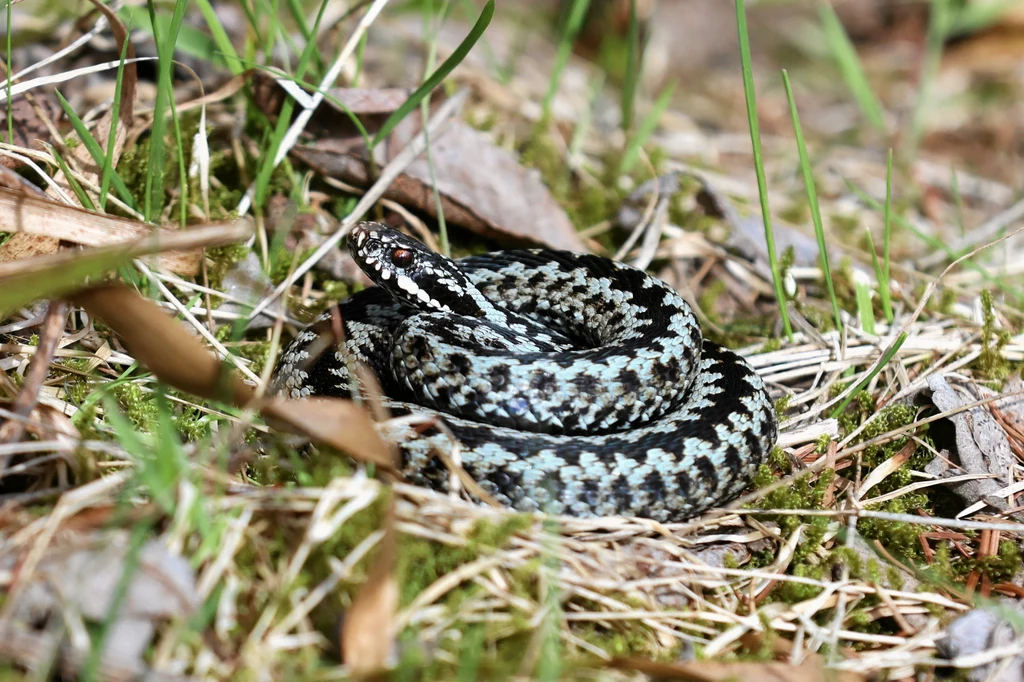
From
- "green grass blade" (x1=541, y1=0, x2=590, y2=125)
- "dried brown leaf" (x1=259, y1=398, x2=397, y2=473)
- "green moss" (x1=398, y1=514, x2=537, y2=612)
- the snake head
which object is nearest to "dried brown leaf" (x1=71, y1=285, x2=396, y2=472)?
"dried brown leaf" (x1=259, y1=398, x2=397, y2=473)

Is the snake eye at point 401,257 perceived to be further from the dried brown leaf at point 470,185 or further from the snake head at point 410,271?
the dried brown leaf at point 470,185

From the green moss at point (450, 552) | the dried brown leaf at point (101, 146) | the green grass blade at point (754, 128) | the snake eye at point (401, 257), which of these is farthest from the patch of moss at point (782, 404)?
the dried brown leaf at point (101, 146)

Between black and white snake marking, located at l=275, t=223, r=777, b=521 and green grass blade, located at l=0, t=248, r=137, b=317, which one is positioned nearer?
green grass blade, located at l=0, t=248, r=137, b=317

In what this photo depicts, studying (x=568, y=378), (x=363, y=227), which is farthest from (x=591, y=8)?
(x=568, y=378)

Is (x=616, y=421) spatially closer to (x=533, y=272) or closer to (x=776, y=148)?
(x=533, y=272)

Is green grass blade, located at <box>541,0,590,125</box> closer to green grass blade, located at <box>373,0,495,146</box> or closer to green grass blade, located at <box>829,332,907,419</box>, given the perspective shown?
green grass blade, located at <box>373,0,495,146</box>

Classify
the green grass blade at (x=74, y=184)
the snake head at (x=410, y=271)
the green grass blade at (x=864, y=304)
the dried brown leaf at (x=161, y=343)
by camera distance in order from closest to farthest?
1. the dried brown leaf at (x=161, y=343)
2. the green grass blade at (x=74, y=184)
3. the snake head at (x=410, y=271)
4. the green grass blade at (x=864, y=304)

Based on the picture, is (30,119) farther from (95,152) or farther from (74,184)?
(74,184)
